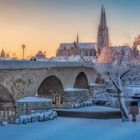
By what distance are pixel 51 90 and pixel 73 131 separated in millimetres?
15194

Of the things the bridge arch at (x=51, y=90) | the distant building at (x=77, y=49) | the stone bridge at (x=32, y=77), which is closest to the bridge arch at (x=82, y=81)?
the stone bridge at (x=32, y=77)

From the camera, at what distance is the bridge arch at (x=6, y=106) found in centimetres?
2670

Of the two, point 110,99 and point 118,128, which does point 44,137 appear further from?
point 110,99

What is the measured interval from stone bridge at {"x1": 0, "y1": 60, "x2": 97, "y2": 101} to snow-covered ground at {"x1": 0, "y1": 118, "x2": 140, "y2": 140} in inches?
89.2

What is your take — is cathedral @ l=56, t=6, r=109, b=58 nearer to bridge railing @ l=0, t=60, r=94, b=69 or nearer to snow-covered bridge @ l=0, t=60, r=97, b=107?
snow-covered bridge @ l=0, t=60, r=97, b=107

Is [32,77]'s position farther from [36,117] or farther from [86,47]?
[86,47]

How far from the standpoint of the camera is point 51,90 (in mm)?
40688

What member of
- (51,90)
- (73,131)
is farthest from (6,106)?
(51,90)

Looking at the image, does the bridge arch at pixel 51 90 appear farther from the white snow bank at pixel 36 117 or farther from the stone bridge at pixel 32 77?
the white snow bank at pixel 36 117

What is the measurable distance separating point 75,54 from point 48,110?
103572 millimetres

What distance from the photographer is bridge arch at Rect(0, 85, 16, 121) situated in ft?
87.6

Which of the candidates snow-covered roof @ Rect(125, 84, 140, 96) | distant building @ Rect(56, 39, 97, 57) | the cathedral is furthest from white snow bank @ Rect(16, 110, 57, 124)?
distant building @ Rect(56, 39, 97, 57)

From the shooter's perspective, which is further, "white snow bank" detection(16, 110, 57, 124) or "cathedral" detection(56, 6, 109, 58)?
"cathedral" detection(56, 6, 109, 58)

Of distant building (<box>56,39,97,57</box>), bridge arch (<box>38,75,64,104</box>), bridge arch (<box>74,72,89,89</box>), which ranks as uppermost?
distant building (<box>56,39,97,57</box>)
